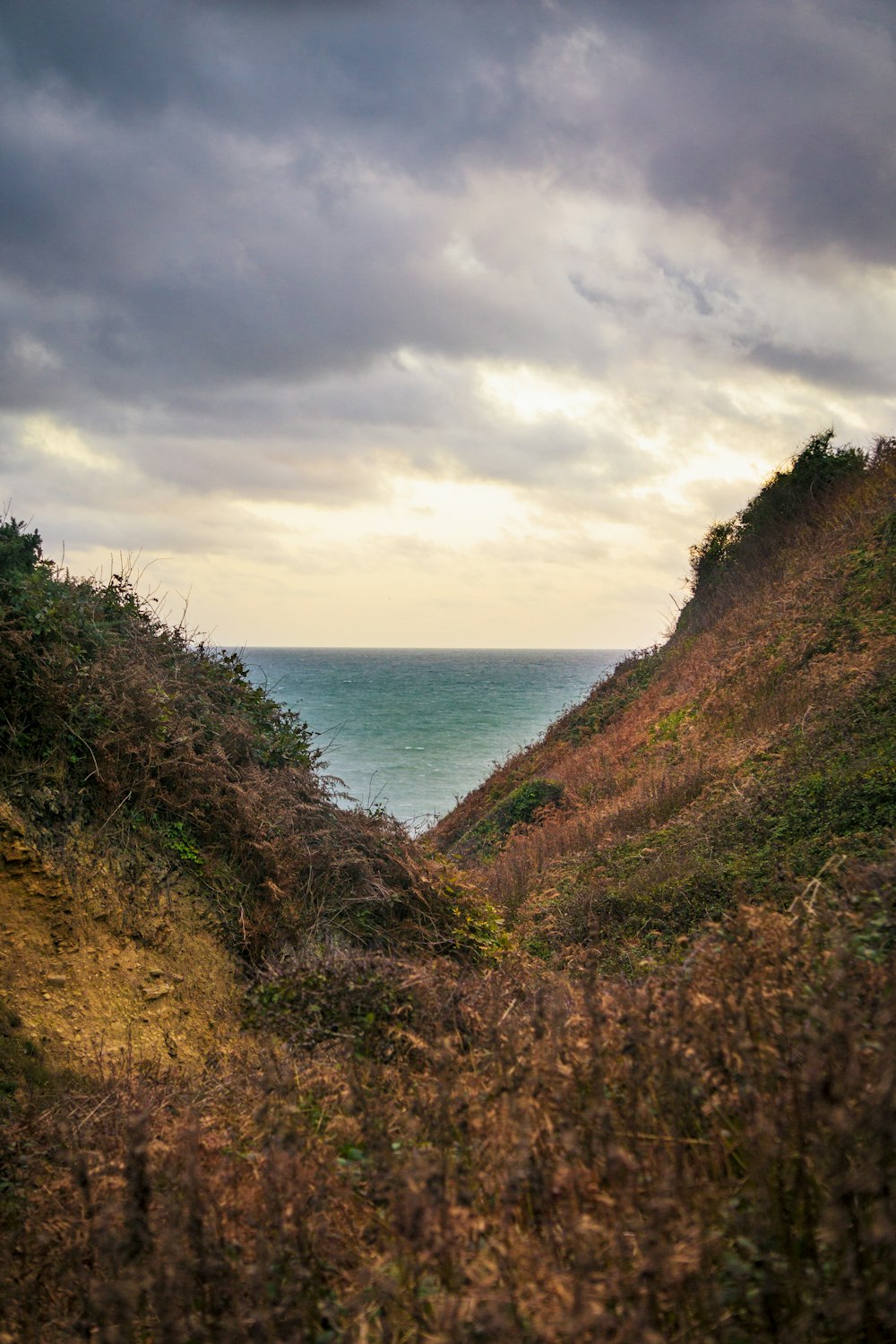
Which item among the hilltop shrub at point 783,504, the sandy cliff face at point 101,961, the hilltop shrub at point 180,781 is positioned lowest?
the sandy cliff face at point 101,961

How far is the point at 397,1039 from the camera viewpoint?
185 inches

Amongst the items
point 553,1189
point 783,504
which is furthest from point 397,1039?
point 783,504

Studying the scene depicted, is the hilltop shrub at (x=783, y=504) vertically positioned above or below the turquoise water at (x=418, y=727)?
above

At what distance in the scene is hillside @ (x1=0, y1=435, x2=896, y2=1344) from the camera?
2.48 meters

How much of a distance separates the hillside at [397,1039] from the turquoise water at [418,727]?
86.6 inches

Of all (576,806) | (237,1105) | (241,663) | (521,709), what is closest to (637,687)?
(576,806)

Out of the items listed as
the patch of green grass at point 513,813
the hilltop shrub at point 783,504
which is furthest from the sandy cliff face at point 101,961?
the hilltop shrub at point 783,504

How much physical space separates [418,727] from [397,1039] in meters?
49.9

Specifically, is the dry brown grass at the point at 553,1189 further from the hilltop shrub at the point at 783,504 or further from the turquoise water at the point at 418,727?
the hilltop shrub at the point at 783,504

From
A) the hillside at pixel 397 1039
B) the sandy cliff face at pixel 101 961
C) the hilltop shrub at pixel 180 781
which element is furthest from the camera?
the hilltop shrub at pixel 180 781

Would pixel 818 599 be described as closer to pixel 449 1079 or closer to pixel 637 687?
pixel 637 687

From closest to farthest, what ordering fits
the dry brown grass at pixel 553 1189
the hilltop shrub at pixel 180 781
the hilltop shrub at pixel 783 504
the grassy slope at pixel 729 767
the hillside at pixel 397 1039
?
the dry brown grass at pixel 553 1189
the hillside at pixel 397 1039
the hilltop shrub at pixel 180 781
the grassy slope at pixel 729 767
the hilltop shrub at pixel 783 504

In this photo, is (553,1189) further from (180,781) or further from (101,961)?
(180,781)

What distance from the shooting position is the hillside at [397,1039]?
8.13 ft
